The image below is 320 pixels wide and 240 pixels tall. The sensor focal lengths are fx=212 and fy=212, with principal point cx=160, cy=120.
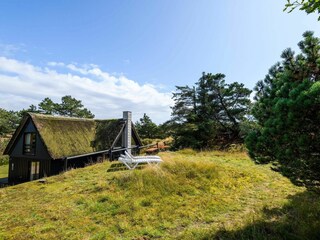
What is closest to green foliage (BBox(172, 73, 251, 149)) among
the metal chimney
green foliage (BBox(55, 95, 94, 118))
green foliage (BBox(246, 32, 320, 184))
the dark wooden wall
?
the metal chimney

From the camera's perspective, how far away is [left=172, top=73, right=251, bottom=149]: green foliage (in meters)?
21.6

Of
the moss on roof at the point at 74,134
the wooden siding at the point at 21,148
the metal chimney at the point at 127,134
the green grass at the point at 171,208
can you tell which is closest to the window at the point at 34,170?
the wooden siding at the point at 21,148

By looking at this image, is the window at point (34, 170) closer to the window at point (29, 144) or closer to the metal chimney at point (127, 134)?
the window at point (29, 144)

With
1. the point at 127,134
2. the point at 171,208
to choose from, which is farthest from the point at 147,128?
the point at 171,208

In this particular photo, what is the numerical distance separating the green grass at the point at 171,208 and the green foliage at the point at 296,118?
58.3 inches

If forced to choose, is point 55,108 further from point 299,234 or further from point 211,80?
point 299,234

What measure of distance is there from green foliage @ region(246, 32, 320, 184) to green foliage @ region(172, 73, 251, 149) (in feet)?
54.7

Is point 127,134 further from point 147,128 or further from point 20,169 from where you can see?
point 147,128

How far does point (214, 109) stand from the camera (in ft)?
73.4

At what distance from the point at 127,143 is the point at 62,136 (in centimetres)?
616

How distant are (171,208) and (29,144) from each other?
16.8m

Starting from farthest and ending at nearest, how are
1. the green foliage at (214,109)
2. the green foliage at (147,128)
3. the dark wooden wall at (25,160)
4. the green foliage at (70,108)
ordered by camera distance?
1. the green foliage at (70,108)
2. the green foliage at (147,128)
3. the green foliage at (214,109)
4. the dark wooden wall at (25,160)

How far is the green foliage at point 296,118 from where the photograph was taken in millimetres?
3619

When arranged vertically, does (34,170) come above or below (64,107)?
below
